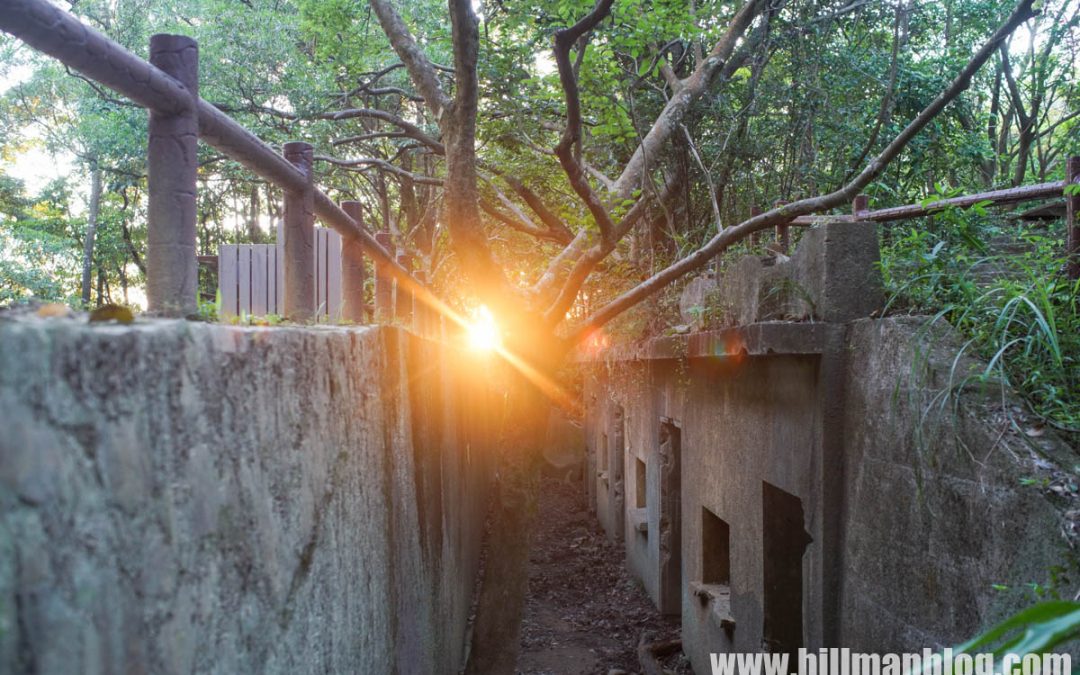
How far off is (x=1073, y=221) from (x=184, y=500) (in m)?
3.69

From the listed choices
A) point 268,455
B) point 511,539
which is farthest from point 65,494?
point 511,539

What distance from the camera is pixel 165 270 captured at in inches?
64.2

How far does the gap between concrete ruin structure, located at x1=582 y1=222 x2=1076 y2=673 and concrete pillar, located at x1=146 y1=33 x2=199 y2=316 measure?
2.59 metres

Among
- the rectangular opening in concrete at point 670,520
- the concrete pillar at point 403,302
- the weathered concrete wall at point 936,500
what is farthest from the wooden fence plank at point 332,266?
the rectangular opening in concrete at point 670,520

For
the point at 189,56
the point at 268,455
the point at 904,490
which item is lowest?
the point at 904,490

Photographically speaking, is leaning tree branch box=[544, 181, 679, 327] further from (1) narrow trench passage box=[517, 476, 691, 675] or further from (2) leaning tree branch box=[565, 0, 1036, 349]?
(1) narrow trench passage box=[517, 476, 691, 675]

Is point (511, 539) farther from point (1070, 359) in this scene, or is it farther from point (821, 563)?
point (1070, 359)

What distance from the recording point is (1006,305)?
125 inches

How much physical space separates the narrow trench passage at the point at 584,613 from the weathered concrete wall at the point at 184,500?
6360 millimetres

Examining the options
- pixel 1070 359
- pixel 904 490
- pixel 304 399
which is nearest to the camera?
pixel 304 399

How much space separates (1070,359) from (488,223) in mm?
8152

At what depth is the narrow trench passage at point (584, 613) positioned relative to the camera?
8.03 m

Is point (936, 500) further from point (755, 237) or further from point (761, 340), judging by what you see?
point (755, 237)

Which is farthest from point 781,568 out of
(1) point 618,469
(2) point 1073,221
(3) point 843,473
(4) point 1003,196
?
(1) point 618,469
